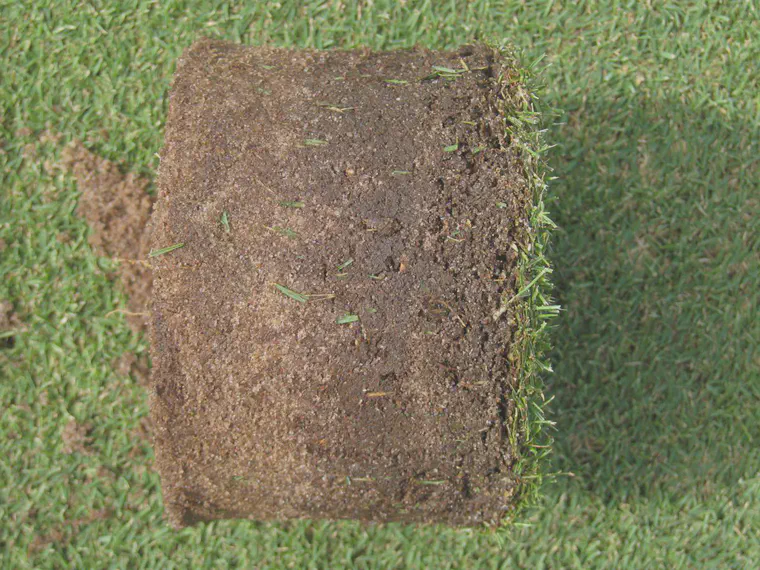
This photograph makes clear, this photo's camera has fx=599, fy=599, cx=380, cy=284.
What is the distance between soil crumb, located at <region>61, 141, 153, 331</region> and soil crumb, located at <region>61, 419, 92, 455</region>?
0.46 m

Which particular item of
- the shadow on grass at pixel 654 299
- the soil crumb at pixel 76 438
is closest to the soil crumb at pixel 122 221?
the soil crumb at pixel 76 438

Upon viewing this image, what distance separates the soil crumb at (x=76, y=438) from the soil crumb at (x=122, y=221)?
46 cm

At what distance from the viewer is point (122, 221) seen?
2518mm

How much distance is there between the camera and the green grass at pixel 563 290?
2477mm

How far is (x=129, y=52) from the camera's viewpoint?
8.48 feet

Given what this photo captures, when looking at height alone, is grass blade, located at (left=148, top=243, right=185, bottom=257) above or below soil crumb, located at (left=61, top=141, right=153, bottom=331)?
above

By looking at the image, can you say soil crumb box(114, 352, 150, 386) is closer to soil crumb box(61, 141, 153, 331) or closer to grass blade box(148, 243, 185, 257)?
soil crumb box(61, 141, 153, 331)

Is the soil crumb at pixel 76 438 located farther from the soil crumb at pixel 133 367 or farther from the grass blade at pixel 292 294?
the grass blade at pixel 292 294

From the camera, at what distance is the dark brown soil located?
1.58 meters

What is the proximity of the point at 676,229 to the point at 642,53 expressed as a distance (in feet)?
2.60

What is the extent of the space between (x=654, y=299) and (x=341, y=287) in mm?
1630

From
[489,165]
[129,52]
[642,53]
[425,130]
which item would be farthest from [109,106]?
[642,53]

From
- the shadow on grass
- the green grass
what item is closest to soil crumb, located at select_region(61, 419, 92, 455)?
the green grass

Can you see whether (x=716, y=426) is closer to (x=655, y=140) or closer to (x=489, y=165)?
(x=655, y=140)
